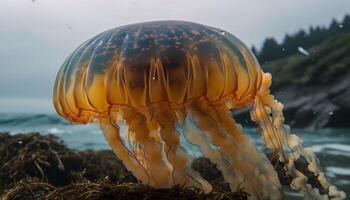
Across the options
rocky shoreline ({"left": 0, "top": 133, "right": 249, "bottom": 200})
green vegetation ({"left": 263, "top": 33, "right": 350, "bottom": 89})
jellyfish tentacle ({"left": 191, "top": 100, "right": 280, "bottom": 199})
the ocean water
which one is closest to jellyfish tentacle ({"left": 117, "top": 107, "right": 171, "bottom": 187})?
rocky shoreline ({"left": 0, "top": 133, "right": 249, "bottom": 200})

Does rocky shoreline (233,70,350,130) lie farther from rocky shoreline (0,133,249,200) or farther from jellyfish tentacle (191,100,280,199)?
jellyfish tentacle (191,100,280,199)

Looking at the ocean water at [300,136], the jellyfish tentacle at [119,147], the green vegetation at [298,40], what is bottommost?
the ocean water at [300,136]

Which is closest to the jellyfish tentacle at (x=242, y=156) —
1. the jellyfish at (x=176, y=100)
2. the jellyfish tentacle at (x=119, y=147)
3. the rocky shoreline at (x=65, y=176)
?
the jellyfish at (x=176, y=100)

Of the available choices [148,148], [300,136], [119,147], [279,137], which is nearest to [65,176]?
[119,147]

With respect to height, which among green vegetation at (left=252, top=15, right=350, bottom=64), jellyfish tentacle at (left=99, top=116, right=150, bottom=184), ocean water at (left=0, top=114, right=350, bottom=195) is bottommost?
ocean water at (left=0, top=114, right=350, bottom=195)

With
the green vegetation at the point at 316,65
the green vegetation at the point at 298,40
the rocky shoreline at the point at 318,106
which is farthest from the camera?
the green vegetation at the point at 298,40

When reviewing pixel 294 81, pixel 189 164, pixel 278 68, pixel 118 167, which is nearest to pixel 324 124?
pixel 294 81

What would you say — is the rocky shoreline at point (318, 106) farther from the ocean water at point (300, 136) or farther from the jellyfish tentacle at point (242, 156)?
the jellyfish tentacle at point (242, 156)
